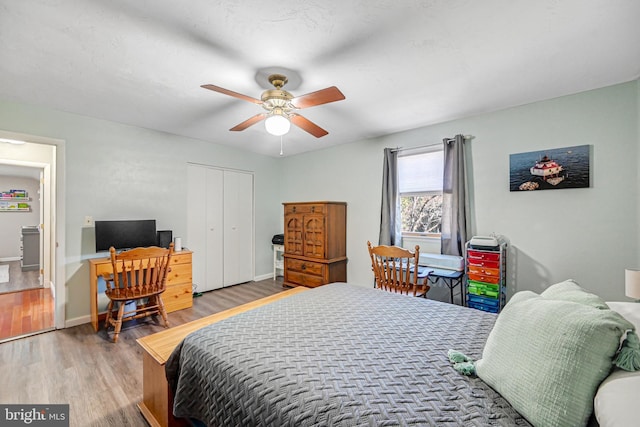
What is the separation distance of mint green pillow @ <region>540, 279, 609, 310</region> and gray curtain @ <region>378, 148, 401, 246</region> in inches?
95.3

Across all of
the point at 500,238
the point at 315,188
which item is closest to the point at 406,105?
the point at 500,238

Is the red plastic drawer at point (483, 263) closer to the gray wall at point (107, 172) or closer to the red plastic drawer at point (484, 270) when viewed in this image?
the red plastic drawer at point (484, 270)

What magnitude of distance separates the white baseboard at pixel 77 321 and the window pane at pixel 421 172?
13.8 feet

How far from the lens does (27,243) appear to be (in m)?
5.71

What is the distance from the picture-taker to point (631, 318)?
3.78 ft

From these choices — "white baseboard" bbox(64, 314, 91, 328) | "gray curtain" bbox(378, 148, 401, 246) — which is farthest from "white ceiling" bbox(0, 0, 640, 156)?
"white baseboard" bbox(64, 314, 91, 328)

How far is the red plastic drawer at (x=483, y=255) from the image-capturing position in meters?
2.62

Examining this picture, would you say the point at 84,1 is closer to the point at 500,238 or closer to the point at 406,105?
the point at 406,105

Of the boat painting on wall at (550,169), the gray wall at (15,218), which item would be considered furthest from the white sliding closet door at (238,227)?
the gray wall at (15,218)

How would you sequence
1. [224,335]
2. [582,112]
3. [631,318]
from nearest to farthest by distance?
[631,318] < [224,335] < [582,112]

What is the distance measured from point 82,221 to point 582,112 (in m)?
5.38

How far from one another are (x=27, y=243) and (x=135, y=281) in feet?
16.6

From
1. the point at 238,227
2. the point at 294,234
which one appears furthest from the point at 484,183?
the point at 238,227

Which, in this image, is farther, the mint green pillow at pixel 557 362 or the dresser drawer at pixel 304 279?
the dresser drawer at pixel 304 279
